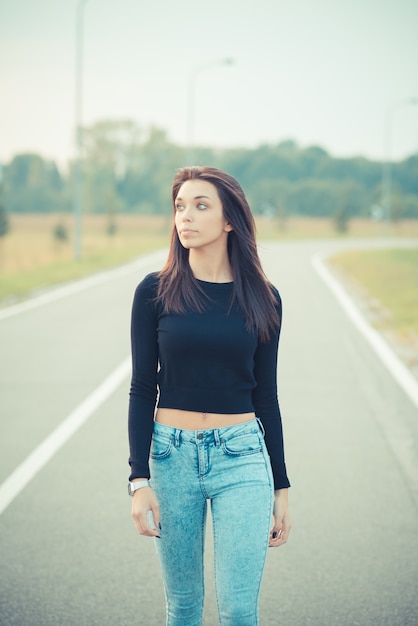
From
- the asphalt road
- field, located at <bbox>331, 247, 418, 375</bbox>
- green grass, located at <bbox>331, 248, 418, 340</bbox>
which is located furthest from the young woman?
green grass, located at <bbox>331, 248, 418, 340</bbox>

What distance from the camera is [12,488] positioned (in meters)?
5.07

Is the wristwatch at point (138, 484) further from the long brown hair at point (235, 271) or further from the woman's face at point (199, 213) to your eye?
the woman's face at point (199, 213)

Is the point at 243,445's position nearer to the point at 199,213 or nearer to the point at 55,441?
the point at 199,213

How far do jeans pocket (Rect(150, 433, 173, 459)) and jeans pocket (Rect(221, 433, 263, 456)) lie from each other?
0.18 m

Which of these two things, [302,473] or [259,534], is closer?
[259,534]

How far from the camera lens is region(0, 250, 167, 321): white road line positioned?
46.9 feet

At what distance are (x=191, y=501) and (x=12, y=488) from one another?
288 cm

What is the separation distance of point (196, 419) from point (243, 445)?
0.17 meters

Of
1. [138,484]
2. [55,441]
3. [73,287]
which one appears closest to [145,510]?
[138,484]

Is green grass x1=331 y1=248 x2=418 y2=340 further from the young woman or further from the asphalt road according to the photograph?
the young woman

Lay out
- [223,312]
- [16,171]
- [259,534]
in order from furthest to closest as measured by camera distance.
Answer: [16,171] < [223,312] < [259,534]

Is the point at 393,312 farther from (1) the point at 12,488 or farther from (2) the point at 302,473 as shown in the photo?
(1) the point at 12,488

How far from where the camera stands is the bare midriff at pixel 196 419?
255 cm

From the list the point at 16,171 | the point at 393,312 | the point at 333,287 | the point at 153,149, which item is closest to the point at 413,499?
the point at 393,312
